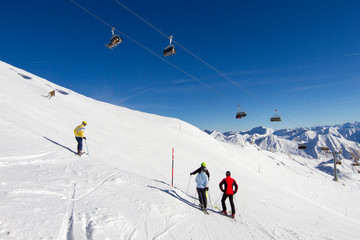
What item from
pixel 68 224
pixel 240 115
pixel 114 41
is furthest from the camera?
pixel 240 115

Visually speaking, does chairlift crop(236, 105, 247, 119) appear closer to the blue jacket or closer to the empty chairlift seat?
the empty chairlift seat

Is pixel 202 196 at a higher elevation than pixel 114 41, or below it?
below

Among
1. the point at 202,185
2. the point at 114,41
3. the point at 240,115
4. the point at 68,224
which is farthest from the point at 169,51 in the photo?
the point at 240,115

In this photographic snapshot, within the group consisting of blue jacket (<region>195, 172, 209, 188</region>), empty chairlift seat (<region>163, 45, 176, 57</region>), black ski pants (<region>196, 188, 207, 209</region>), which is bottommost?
black ski pants (<region>196, 188, 207, 209</region>)

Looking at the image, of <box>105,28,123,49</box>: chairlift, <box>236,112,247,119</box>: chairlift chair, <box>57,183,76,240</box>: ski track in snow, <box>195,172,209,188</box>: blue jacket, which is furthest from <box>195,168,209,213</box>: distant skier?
<box>236,112,247,119</box>: chairlift chair

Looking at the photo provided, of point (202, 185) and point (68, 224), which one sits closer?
point (68, 224)

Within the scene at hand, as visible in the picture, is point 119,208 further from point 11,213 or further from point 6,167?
point 6,167

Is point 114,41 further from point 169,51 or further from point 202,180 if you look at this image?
point 202,180

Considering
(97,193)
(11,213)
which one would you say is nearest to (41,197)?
(11,213)

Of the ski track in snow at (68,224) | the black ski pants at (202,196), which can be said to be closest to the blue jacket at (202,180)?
the black ski pants at (202,196)

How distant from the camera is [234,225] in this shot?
679 cm

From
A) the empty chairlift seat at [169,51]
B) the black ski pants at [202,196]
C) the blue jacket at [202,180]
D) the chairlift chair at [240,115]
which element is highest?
the empty chairlift seat at [169,51]

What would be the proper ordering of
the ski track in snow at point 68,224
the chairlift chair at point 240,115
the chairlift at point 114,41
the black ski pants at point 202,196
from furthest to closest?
the chairlift chair at point 240,115 < the chairlift at point 114,41 < the black ski pants at point 202,196 < the ski track in snow at point 68,224

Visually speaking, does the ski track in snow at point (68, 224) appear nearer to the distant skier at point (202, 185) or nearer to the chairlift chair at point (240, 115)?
the distant skier at point (202, 185)
